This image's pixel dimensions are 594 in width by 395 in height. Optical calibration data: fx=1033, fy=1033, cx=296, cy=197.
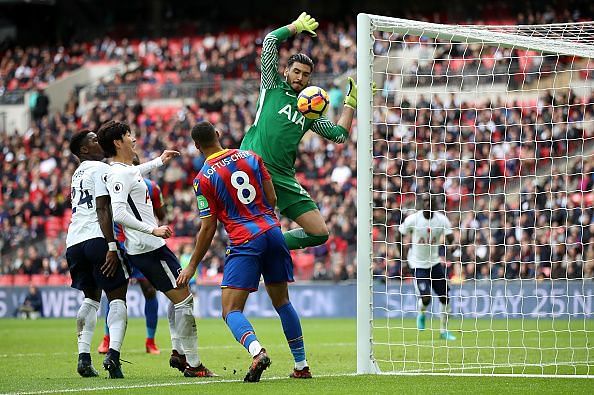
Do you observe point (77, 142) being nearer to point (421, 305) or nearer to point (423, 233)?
point (423, 233)

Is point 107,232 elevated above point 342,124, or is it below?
below

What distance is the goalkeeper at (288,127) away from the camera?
9.28 m

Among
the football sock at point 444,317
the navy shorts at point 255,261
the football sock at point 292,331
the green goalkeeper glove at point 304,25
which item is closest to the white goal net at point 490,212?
the football sock at point 444,317

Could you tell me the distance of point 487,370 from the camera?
32.6 ft

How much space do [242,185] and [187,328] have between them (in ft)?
5.08

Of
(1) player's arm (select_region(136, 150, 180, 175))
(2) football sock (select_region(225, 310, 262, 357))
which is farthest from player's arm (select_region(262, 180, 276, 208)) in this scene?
(1) player's arm (select_region(136, 150, 180, 175))

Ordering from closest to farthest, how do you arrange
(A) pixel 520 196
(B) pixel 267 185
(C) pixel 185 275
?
(B) pixel 267 185 → (C) pixel 185 275 → (A) pixel 520 196

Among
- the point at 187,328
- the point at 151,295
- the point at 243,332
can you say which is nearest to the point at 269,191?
the point at 243,332

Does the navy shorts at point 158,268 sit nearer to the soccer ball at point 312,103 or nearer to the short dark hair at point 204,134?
the short dark hair at point 204,134

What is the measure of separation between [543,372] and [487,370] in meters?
0.62

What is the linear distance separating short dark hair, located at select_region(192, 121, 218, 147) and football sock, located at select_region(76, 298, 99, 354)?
2345 mm

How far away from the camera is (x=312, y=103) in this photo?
9.23 metres

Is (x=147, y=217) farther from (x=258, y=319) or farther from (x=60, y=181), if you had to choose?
(x=60, y=181)

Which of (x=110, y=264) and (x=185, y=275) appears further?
(x=110, y=264)
